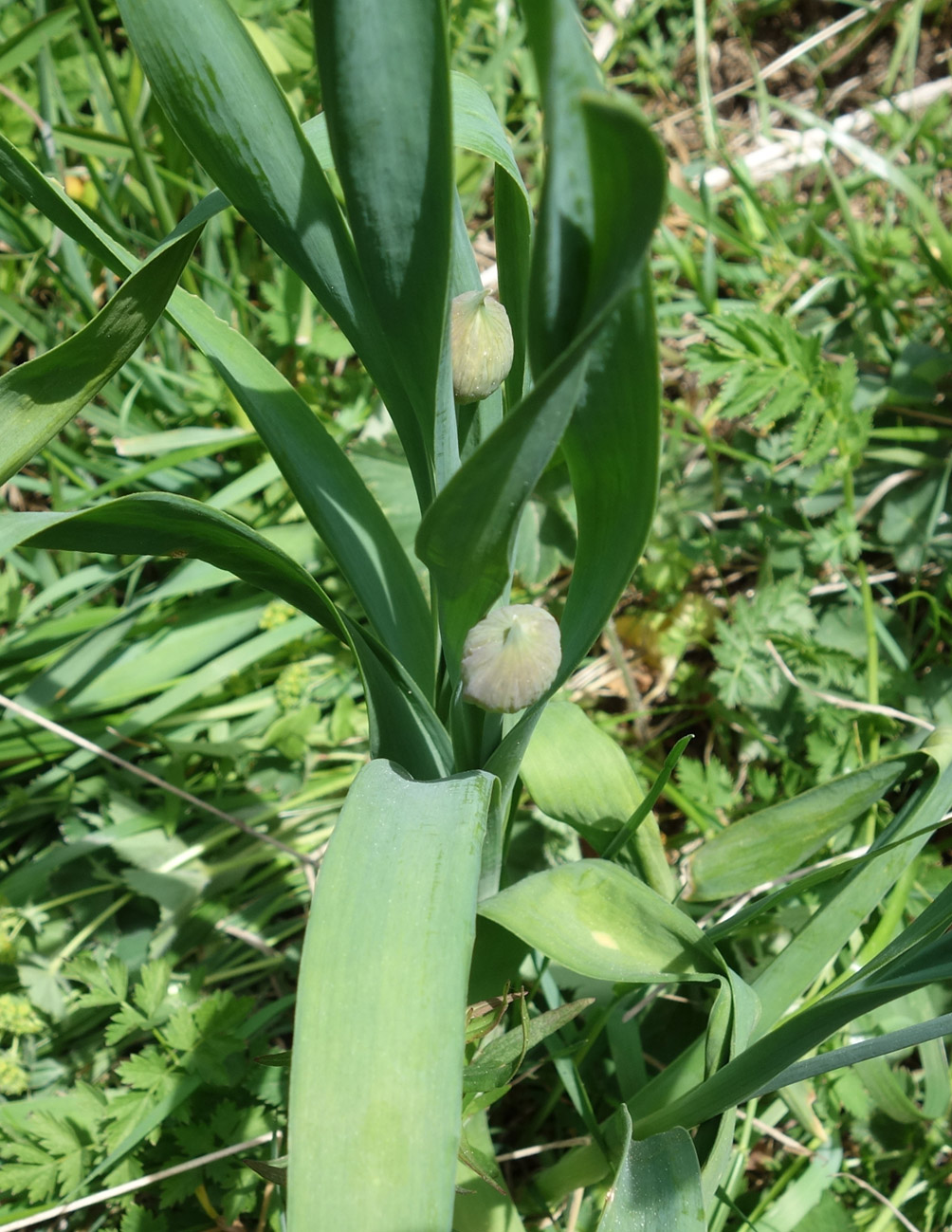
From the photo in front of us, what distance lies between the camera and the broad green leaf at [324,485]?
845mm

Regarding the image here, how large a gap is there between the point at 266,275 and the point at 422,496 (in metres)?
1.35

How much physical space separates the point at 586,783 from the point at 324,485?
1.41 feet

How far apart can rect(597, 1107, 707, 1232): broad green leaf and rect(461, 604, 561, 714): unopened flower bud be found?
442 mm

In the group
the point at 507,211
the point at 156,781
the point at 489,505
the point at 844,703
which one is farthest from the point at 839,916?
the point at 156,781

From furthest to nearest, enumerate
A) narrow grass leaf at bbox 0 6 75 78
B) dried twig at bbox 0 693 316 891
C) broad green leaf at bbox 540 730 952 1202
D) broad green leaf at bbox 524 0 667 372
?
narrow grass leaf at bbox 0 6 75 78 → dried twig at bbox 0 693 316 891 → broad green leaf at bbox 540 730 952 1202 → broad green leaf at bbox 524 0 667 372

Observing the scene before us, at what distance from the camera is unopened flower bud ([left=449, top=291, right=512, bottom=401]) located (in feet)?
2.39

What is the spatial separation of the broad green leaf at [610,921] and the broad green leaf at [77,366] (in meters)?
0.53

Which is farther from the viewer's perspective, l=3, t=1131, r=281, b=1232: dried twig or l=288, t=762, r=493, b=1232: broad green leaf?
l=3, t=1131, r=281, b=1232: dried twig

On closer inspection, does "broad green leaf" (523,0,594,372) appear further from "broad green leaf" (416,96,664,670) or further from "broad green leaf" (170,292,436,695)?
"broad green leaf" (170,292,436,695)

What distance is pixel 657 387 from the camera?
55cm

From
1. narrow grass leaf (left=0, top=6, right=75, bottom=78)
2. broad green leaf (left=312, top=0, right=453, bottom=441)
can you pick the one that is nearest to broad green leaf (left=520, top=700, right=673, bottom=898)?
broad green leaf (left=312, top=0, right=453, bottom=441)

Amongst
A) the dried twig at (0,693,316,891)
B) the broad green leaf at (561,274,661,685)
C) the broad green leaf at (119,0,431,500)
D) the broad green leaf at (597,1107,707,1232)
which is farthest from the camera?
the dried twig at (0,693,316,891)

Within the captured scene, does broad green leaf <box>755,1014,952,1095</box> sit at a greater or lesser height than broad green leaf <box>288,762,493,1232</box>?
lesser

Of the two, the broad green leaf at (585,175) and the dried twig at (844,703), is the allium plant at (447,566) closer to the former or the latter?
the broad green leaf at (585,175)
